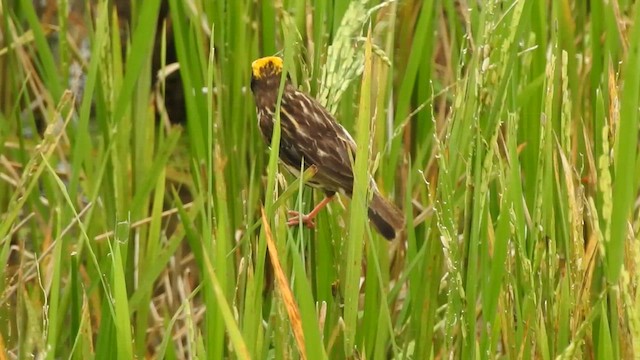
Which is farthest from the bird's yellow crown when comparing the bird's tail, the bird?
the bird's tail

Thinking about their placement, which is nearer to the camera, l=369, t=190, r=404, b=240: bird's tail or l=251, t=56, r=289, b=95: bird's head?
l=369, t=190, r=404, b=240: bird's tail

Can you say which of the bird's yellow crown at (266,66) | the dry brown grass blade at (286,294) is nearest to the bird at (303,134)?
the bird's yellow crown at (266,66)

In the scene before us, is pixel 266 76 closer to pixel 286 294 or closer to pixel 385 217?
pixel 385 217

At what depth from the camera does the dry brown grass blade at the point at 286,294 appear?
3.42ft

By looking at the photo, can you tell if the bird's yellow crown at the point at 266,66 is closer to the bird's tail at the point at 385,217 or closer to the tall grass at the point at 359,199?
the tall grass at the point at 359,199

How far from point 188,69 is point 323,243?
0.35 metres

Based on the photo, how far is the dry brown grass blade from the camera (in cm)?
104

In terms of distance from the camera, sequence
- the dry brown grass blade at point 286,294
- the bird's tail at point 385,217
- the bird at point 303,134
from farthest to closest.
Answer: the bird at point 303,134
the bird's tail at point 385,217
the dry brown grass blade at point 286,294

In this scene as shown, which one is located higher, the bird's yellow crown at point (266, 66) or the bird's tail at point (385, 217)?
the bird's yellow crown at point (266, 66)

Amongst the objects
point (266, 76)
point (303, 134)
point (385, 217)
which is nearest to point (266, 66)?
point (266, 76)

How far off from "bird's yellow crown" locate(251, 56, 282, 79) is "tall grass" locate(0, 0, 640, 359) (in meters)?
0.02

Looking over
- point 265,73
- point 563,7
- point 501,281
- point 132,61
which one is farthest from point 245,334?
point 563,7

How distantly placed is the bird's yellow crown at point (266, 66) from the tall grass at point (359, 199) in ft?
0.08

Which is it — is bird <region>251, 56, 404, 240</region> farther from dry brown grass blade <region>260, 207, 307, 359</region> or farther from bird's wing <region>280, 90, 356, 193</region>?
dry brown grass blade <region>260, 207, 307, 359</region>
